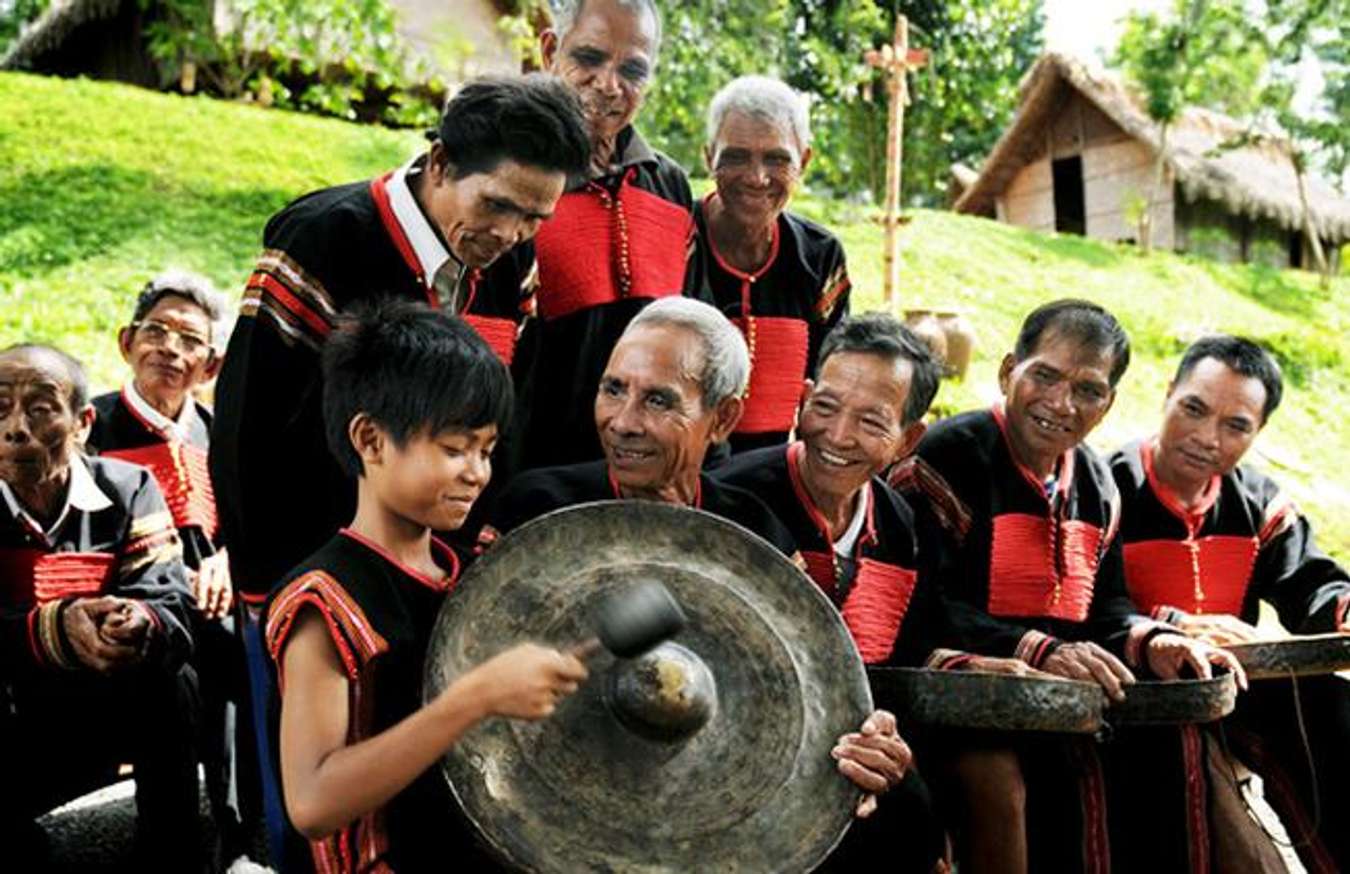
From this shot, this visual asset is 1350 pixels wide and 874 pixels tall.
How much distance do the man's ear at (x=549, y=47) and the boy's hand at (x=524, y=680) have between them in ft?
7.06

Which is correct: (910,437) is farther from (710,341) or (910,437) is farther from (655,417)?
(655,417)

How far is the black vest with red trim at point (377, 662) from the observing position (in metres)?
2.42

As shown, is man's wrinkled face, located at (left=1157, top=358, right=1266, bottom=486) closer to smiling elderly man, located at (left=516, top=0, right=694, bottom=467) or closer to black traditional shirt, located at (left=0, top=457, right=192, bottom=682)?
smiling elderly man, located at (left=516, top=0, right=694, bottom=467)

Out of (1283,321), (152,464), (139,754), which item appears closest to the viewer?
(139,754)

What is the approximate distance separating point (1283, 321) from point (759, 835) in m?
19.5

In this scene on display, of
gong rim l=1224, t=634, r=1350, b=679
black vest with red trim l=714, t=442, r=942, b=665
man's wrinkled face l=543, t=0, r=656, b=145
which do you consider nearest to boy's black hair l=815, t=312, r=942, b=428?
black vest with red trim l=714, t=442, r=942, b=665

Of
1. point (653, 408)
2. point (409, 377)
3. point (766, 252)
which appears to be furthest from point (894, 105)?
point (409, 377)

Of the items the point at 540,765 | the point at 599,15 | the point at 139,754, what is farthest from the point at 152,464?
the point at 540,765

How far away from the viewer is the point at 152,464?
177 inches

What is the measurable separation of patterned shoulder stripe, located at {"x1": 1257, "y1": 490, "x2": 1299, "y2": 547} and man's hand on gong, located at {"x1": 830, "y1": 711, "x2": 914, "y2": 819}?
7.14 ft

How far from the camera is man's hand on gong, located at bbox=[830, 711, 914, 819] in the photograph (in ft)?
8.57

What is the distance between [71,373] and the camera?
12.1ft

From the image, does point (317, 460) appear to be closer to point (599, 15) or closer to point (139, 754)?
point (139, 754)

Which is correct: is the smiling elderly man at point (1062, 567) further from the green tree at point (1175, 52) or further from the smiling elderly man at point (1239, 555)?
the green tree at point (1175, 52)
